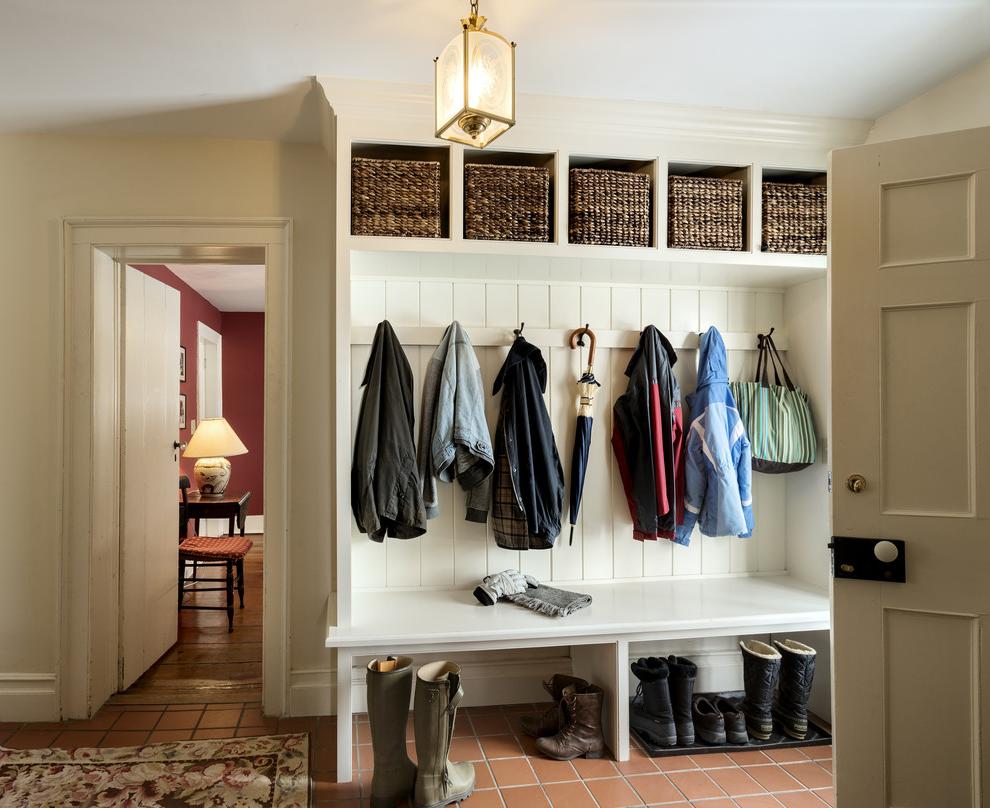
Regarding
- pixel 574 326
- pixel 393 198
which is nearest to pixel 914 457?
pixel 574 326

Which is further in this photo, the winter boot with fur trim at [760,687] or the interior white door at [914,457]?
the winter boot with fur trim at [760,687]

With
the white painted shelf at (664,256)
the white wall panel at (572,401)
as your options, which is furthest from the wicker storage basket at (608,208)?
the white wall panel at (572,401)

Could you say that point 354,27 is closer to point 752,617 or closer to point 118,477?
point 118,477

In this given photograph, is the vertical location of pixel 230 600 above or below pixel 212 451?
below

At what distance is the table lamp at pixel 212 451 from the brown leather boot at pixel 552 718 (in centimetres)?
295

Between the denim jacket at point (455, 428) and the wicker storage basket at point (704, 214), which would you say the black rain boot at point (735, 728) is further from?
the wicker storage basket at point (704, 214)

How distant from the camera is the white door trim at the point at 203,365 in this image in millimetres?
6105

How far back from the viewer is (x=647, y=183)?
2.54 m

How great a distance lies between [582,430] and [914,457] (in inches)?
48.5

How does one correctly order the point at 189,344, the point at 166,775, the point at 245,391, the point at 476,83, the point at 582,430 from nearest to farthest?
the point at 476,83, the point at 166,775, the point at 582,430, the point at 189,344, the point at 245,391

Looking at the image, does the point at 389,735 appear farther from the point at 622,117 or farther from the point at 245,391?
the point at 245,391

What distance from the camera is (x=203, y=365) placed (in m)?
6.66

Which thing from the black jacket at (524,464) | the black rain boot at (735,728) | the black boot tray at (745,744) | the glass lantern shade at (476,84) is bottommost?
the black boot tray at (745,744)

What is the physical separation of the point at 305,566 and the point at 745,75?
2.48 m
